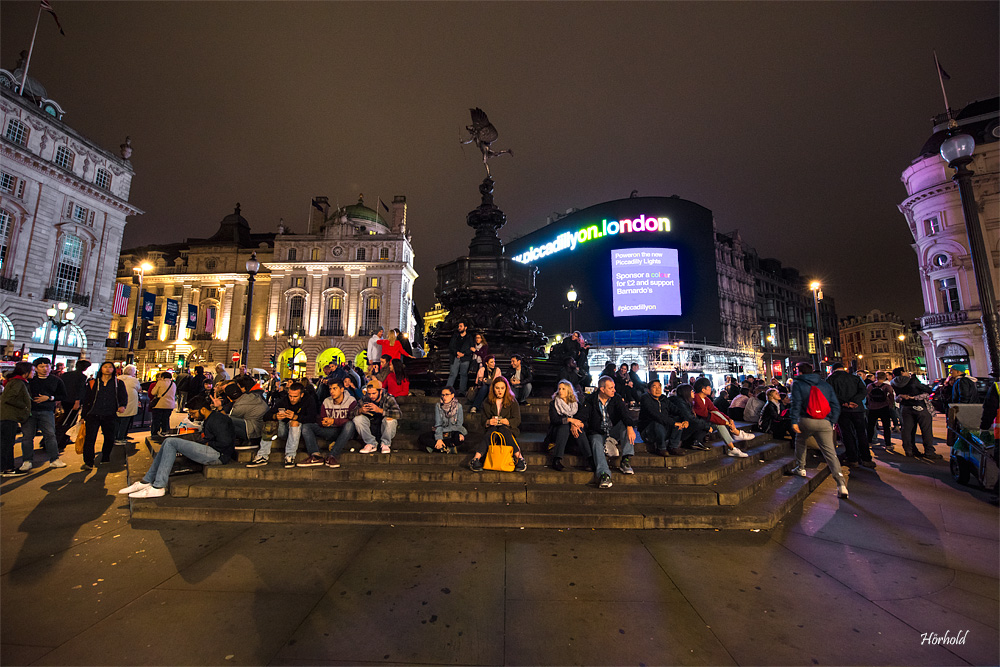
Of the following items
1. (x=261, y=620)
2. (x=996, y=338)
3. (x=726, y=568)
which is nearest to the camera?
(x=261, y=620)

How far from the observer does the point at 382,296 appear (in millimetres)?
45281

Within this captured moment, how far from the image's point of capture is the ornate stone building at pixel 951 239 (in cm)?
2966

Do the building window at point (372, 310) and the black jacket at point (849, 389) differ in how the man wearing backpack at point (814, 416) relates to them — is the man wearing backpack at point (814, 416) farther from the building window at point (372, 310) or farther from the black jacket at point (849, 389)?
the building window at point (372, 310)

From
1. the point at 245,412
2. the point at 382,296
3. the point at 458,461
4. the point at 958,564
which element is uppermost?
the point at 382,296

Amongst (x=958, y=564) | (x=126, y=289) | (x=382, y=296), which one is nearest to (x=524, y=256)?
(x=382, y=296)

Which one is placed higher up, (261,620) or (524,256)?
(524,256)

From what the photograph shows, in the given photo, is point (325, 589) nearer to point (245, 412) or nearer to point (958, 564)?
point (245, 412)

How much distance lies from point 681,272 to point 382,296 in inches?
1267

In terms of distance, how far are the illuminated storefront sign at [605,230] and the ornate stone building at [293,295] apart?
16.2 metres

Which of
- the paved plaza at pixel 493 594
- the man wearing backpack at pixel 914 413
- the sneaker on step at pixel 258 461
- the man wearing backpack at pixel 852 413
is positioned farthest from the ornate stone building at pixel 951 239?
the sneaker on step at pixel 258 461

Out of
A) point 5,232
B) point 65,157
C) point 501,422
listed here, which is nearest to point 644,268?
point 501,422

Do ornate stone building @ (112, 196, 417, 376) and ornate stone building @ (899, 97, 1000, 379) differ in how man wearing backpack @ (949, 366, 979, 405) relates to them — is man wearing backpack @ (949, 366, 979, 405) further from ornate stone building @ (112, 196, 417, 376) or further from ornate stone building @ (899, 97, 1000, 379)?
ornate stone building @ (112, 196, 417, 376)

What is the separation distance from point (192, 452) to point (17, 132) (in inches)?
1557

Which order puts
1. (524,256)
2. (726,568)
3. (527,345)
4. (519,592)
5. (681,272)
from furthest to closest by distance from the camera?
(524,256), (681,272), (527,345), (726,568), (519,592)
